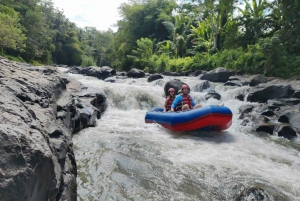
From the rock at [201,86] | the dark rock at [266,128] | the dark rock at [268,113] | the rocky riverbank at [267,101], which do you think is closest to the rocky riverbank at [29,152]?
the dark rock at [266,128]

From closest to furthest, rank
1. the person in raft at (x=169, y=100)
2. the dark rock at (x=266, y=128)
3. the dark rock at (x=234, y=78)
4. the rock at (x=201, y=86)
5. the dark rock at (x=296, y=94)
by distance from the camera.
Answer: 1. the dark rock at (x=266, y=128)
2. the person in raft at (x=169, y=100)
3. the dark rock at (x=296, y=94)
4. the rock at (x=201, y=86)
5. the dark rock at (x=234, y=78)

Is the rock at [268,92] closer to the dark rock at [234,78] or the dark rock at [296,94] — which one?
the dark rock at [296,94]

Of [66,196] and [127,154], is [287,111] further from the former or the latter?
[66,196]

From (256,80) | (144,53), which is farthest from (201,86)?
(144,53)

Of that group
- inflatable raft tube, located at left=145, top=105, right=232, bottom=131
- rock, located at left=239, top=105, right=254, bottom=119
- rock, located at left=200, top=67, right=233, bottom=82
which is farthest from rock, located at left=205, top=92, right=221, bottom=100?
inflatable raft tube, located at left=145, top=105, right=232, bottom=131

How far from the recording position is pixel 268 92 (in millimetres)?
9008

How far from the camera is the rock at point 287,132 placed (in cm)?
601

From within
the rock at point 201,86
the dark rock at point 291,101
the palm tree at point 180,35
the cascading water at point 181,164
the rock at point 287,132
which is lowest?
the cascading water at point 181,164

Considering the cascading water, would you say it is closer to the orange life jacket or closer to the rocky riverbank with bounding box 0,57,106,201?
the rocky riverbank with bounding box 0,57,106,201

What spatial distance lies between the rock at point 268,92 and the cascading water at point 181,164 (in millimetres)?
2875

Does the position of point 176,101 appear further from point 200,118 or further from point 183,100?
point 200,118

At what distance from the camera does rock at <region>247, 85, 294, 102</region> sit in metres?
8.82

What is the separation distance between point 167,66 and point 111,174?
54.7ft

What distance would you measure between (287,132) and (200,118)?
2.17 meters
